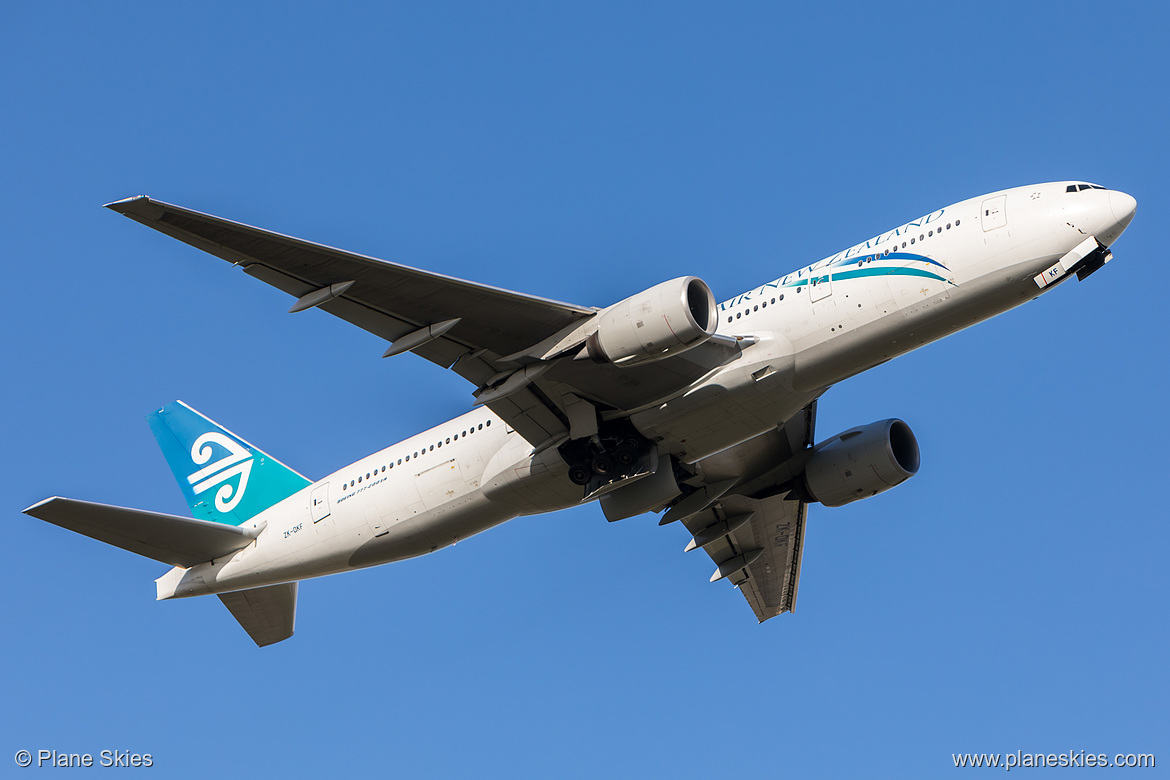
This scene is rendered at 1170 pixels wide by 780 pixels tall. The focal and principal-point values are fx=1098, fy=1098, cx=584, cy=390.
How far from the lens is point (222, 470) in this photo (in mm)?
29453

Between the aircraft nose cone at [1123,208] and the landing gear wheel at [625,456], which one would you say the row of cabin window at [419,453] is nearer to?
the landing gear wheel at [625,456]

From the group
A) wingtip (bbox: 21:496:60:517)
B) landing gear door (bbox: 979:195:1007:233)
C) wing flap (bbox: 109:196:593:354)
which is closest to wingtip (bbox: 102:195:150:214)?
wing flap (bbox: 109:196:593:354)

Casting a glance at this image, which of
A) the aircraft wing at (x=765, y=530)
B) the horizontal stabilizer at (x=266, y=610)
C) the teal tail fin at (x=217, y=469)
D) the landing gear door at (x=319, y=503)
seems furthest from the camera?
the teal tail fin at (x=217, y=469)

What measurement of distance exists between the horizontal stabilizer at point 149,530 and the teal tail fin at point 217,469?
162 cm

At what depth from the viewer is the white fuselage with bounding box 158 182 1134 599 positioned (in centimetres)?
2092

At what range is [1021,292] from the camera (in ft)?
68.9


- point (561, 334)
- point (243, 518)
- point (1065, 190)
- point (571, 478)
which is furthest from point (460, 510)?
point (1065, 190)

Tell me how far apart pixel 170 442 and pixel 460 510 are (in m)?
10.8

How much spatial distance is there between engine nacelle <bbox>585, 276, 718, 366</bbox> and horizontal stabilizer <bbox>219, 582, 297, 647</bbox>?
41.0 feet

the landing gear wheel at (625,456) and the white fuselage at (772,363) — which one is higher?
the white fuselage at (772,363)

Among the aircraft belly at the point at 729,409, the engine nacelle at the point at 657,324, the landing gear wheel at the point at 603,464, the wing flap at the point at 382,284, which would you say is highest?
the wing flap at the point at 382,284

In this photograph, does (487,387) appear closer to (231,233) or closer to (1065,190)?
(231,233)

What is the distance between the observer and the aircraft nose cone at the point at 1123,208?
20.5 meters

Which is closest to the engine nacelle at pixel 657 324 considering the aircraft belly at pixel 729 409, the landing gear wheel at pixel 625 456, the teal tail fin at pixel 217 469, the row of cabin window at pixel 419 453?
the aircraft belly at pixel 729 409
